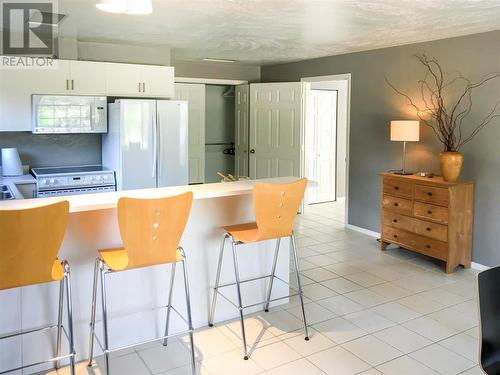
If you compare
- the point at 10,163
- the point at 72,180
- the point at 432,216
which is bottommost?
the point at 432,216

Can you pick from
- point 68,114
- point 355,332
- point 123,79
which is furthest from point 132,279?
point 123,79

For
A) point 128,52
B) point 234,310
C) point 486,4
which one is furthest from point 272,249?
point 128,52

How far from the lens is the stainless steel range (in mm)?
4590

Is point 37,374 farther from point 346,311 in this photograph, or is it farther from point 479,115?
point 479,115

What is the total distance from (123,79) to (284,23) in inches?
83.7

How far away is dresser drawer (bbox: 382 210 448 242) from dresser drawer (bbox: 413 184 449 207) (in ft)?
0.76

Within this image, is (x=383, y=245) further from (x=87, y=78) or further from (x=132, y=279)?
(x=87, y=78)

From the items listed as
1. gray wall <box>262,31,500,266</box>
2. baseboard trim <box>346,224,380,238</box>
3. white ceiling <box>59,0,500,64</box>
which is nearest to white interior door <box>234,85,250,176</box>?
gray wall <box>262,31,500,266</box>

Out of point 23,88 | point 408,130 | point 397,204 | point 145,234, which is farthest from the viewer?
point 397,204

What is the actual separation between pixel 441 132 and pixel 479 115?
41 cm

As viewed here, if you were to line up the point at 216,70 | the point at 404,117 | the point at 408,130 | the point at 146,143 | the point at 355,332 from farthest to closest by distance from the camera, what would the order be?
the point at 216,70 → the point at 404,117 → the point at 146,143 → the point at 408,130 → the point at 355,332

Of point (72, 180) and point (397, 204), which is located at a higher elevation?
point (72, 180)

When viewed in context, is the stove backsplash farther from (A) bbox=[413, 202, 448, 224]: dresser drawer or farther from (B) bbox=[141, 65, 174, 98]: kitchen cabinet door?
(A) bbox=[413, 202, 448, 224]: dresser drawer

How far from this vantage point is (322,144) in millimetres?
7812
